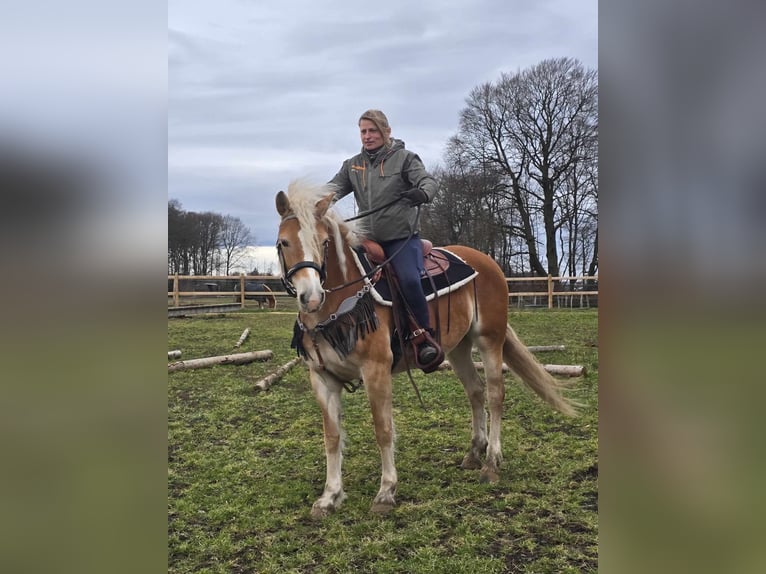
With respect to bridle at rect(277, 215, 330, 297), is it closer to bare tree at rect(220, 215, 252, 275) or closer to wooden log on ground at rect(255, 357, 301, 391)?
wooden log on ground at rect(255, 357, 301, 391)

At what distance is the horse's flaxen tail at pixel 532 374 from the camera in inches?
184

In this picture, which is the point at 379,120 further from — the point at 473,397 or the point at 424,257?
the point at 473,397

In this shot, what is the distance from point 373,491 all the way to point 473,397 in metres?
1.25

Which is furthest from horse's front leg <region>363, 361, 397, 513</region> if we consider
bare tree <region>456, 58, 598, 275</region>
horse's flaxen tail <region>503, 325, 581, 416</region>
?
bare tree <region>456, 58, 598, 275</region>

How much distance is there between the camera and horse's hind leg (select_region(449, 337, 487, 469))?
4.37m

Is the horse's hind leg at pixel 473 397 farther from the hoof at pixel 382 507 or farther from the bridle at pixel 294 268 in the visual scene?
the bridle at pixel 294 268

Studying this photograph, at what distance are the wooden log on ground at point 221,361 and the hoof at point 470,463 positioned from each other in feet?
18.7

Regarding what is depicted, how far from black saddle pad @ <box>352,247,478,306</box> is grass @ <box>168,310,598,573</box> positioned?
145cm

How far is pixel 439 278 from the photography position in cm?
418

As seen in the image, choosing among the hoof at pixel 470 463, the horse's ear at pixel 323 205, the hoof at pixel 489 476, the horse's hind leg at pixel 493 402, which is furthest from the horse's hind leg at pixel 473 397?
the horse's ear at pixel 323 205

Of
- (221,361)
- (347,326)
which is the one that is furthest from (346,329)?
(221,361)
